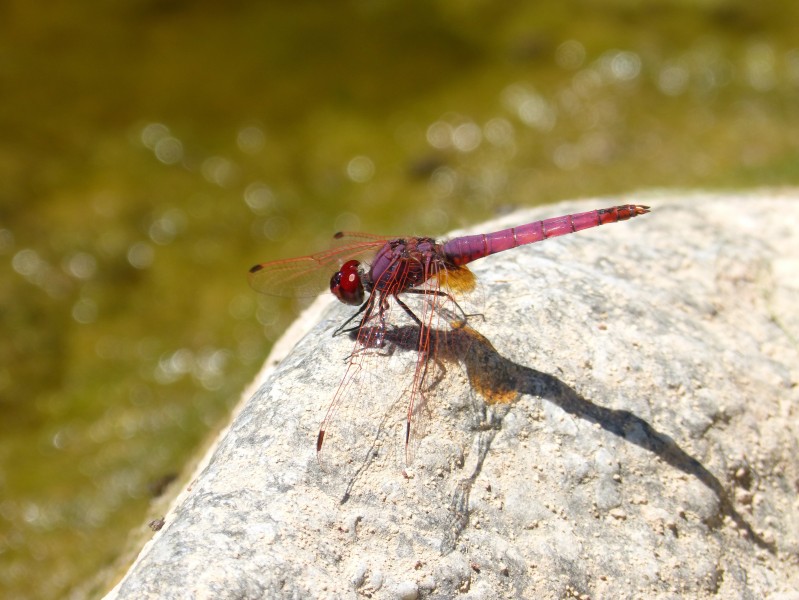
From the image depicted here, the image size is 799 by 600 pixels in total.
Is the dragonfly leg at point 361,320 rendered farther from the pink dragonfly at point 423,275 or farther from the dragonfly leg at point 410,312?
the dragonfly leg at point 410,312

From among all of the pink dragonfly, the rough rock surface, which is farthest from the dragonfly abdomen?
the rough rock surface

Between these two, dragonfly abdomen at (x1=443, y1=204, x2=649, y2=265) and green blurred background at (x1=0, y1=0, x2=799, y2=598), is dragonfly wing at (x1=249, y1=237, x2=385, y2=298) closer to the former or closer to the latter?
dragonfly abdomen at (x1=443, y1=204, x2=649, y2=265)

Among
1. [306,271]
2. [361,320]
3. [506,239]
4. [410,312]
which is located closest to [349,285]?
[361,320]

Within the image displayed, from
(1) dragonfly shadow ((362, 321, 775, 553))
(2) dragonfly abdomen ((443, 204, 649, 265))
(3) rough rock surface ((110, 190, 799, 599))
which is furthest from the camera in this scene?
(2) dragonfly abdomen ((443, 204, 649, 265))

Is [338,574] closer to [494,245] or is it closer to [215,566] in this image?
[215,566]

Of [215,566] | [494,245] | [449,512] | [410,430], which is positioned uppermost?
[494,245]


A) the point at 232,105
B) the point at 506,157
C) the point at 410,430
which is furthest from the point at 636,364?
the point at 232,105
